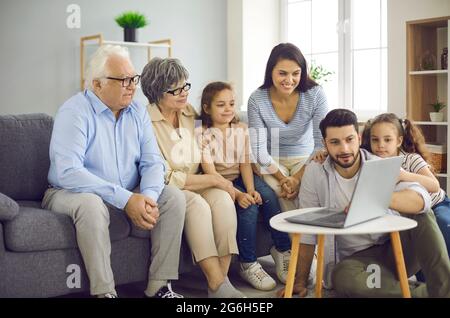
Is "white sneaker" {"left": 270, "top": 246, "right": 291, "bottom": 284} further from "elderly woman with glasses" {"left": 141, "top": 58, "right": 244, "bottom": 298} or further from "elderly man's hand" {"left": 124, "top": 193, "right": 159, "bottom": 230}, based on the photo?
"elderly man's hand" {"left": 124, "top": 193, "right": 159, "bottom": 230}

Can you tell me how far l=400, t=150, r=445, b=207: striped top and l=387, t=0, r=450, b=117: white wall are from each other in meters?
2.01

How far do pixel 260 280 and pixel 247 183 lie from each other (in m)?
0.45

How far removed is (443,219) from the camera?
2660mm

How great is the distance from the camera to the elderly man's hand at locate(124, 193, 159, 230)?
Answer: 2473 mm

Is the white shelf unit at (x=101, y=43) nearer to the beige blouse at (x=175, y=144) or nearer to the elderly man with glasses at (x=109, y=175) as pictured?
the beige blouse at (x=175, y=144)

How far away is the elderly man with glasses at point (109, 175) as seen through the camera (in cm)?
241

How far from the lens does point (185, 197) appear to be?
2.72m

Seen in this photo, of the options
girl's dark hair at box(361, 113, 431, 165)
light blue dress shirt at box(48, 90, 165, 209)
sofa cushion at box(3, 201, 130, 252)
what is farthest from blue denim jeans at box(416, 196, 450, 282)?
sofa cushion at box(3, 201, 130, 252)

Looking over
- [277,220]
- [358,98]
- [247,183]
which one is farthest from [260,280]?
[358,98]

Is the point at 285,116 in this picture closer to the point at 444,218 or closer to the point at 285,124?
the point at 285,124

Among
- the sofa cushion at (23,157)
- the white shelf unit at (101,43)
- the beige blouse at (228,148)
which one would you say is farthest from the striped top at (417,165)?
the white shelf unit at (101,43)

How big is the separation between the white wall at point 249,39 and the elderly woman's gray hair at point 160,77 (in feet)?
9.56

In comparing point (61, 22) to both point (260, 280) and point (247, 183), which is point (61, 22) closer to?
point (247, 183)

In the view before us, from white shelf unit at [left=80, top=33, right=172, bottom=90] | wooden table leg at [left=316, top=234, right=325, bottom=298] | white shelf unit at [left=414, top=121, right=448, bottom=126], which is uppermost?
white shelf unit at [left=80, top=33, right=172, bottom=90]
